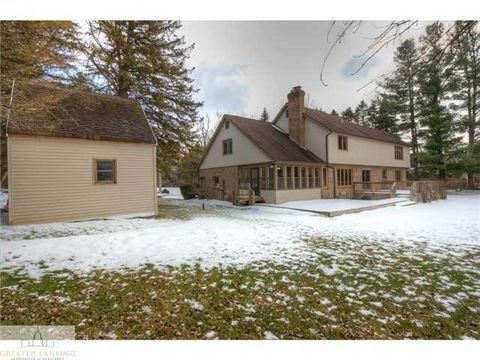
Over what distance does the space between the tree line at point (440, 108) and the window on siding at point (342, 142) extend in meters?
2.81

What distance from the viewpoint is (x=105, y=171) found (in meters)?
9.22

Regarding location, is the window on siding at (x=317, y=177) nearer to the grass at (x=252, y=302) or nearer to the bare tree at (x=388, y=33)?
the grass at (x=252, y=302)

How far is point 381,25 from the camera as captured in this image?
148 inches

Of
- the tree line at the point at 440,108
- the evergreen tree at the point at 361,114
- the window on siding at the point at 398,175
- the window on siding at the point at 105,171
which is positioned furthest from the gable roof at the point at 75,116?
the evergreen tree at the point at 361,114

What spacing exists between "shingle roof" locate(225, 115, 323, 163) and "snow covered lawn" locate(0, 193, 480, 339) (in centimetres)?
866

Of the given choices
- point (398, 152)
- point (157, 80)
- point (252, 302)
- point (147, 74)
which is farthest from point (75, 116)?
point (398, 152)

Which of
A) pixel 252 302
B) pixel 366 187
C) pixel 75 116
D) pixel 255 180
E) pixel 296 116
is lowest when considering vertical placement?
pixel 252 302

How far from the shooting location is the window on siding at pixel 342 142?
17.1 m

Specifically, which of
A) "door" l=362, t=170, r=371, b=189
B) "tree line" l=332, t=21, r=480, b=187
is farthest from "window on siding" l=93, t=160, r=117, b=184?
"door" l=362, t=170, r=371, b=189

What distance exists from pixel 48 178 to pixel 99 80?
663 centimetres

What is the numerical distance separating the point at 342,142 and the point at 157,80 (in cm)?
1264

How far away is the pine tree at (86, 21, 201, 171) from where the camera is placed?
470 inches

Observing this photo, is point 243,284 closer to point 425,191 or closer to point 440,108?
point 425,191
